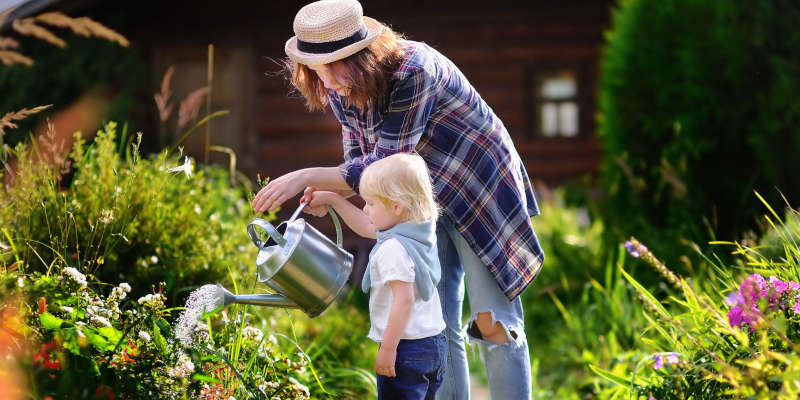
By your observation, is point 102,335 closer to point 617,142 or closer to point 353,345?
point 353,345

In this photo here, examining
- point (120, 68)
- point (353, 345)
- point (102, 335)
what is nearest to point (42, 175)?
point (102, 335)

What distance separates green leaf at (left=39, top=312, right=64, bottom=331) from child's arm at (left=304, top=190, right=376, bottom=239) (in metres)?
0.74

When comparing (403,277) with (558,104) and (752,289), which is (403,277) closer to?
(752,289)

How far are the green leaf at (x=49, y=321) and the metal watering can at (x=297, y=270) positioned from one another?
0.40 m

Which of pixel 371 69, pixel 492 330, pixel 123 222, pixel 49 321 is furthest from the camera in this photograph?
pixel 123 222

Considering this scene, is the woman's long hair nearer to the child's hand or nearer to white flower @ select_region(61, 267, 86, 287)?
the child's hand

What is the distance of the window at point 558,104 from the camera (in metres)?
9.84

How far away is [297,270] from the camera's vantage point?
235 cm

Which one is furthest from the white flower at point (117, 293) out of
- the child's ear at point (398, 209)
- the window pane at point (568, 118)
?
the window pane at point (568, 118)

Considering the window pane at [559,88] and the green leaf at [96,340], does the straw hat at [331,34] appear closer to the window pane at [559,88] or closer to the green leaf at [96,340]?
the green leaf at [96,340]

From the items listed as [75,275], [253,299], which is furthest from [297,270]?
[75,275]

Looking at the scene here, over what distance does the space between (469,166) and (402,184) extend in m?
0.43

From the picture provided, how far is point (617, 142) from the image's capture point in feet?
18.2

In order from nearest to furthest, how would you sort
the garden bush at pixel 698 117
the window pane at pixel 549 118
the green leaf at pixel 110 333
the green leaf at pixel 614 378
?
the green leaf at pixel 110 333
the green leaf at pixel 614 378
the garden bush at pixel 698 117
the window pane at pixel 549 118
